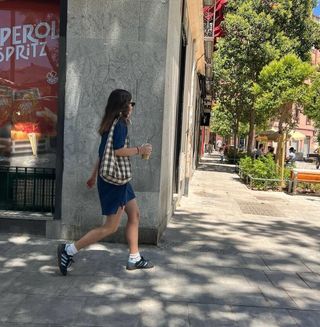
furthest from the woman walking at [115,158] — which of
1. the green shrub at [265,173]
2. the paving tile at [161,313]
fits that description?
the green shrub at [265,173]

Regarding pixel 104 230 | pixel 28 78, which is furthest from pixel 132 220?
pixel 28 78

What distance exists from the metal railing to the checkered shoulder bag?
6.91ft

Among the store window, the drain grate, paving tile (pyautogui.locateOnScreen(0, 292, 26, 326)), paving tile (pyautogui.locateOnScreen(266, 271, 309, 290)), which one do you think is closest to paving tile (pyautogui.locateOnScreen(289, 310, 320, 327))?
paving tile (pyautogui.locateOnScreen(266, 271, 309, 290))

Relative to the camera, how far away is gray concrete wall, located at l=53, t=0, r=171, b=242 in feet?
20.2

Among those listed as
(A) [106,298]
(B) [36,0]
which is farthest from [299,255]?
(B) [36,0]

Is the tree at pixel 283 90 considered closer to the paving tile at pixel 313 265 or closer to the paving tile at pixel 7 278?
the paving tile at pixel 313 265

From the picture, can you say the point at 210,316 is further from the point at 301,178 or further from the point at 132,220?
the point at 301,178

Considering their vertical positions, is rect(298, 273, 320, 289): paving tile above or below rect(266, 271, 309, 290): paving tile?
below

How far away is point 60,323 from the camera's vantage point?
375 cm

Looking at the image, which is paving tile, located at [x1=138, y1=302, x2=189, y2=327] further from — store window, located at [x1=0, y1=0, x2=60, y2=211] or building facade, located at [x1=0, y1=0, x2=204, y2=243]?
store window, located at [x1=0, y1=0, x2=60, y2=211]

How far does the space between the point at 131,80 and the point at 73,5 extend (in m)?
1.18

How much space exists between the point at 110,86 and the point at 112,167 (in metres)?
1.78

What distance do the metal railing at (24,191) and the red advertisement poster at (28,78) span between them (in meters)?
0.21

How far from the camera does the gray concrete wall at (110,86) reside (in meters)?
6.16
